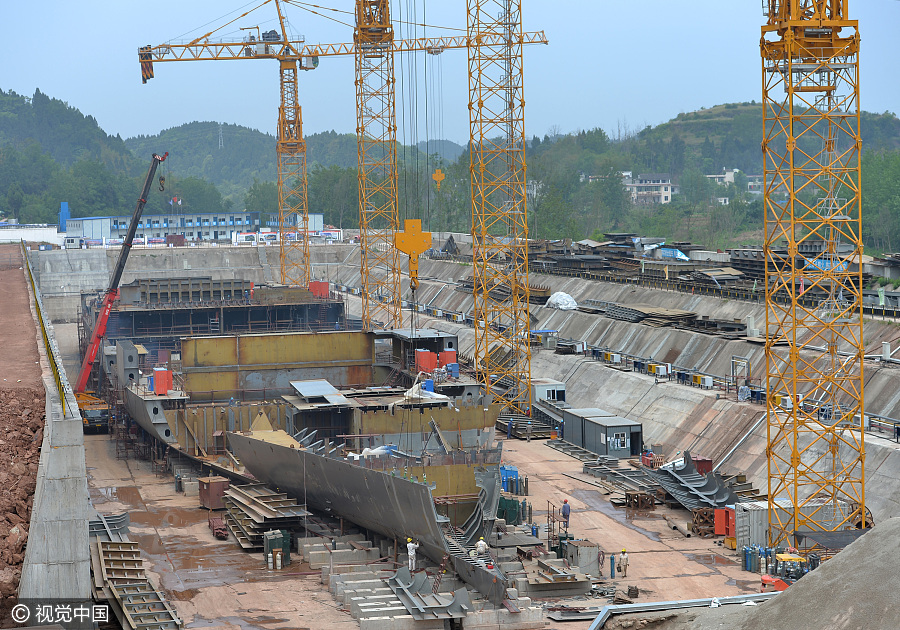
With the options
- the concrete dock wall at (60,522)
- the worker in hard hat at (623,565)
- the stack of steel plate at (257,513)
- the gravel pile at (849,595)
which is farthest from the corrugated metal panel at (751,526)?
the concrete dock wall at (60,522)

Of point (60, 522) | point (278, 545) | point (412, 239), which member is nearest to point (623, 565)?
point (278, 545)

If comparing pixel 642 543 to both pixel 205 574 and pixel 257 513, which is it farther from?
pixel 205 574

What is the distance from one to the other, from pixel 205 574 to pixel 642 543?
12021 mm

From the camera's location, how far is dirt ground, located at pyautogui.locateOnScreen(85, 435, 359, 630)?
81.1ft

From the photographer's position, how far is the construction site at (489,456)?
74.2ft

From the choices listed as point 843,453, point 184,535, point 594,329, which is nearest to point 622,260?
point 594,329

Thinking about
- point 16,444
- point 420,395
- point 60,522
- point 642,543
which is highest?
point 16,444

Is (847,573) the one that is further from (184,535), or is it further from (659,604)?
(184,535)

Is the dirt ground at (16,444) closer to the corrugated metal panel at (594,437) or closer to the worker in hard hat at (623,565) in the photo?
the worker in hard hat at (623,565)

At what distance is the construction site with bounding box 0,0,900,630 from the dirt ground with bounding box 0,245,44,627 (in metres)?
0.06

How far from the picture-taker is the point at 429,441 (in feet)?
112

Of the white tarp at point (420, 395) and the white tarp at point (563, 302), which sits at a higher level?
the white tarp at point (563, 302)

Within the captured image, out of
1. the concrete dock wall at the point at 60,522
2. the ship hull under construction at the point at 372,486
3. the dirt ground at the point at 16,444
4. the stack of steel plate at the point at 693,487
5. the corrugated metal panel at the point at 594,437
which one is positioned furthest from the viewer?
the corrugated metal panel at the point at 594,437

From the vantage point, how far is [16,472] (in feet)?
68.1
